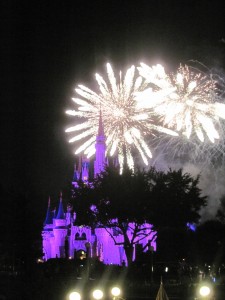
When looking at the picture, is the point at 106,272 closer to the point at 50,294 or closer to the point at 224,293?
the point at 224,293

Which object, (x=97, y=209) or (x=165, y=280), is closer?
(x=165, y=280)

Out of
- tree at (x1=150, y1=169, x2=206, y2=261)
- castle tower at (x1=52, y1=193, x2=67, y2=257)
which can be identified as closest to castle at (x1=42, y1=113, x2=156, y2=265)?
castle tower at (x1=52, y1=193, x2=67, y2=257)

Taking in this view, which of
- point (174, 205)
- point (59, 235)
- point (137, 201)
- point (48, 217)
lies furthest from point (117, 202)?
point (48, 217)

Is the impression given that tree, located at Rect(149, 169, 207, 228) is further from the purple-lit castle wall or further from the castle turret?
the castle turret

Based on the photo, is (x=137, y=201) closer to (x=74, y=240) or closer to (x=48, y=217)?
(x=74, y=240)

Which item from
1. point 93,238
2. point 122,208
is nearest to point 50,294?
point 122,208

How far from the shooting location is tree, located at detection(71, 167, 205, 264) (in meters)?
55.0

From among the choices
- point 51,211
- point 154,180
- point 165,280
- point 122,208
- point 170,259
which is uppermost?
point 51,211

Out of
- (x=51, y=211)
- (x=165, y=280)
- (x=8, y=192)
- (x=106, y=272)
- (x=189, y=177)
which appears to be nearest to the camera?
(x=165, y=280)

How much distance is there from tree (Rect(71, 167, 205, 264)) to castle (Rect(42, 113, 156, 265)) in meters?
16.9

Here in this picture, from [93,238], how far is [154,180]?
30.3 meters

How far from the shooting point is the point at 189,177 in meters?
59.0

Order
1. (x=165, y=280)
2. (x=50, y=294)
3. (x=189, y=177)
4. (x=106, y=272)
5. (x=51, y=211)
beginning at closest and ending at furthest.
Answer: (x=50, y=294) < (x=165, y=280) < (x=106, y=272) < (x=189, y=177) < (x=51, y=211)

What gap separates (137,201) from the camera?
5519 centimetres
